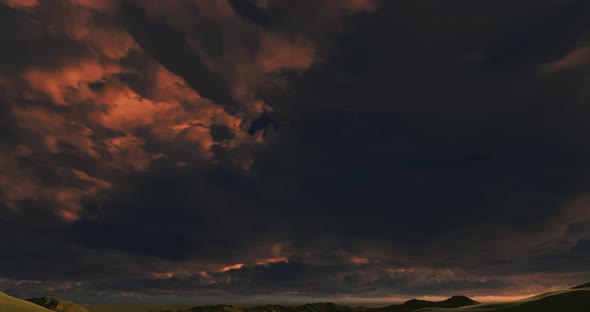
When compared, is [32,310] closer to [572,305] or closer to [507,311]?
[507,311]

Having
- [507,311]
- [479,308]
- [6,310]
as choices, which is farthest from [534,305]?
[6,310]

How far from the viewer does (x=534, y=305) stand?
144 feet

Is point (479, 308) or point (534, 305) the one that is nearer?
point (534, 305)

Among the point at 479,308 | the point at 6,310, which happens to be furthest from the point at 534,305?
the point at 6,310

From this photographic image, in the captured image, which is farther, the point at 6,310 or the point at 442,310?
the point at 6,310

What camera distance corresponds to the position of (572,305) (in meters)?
42.1

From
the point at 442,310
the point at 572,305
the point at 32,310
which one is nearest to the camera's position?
the point at 572,305

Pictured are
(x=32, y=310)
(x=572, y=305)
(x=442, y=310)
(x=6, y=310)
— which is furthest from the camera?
(x=32, y=310)

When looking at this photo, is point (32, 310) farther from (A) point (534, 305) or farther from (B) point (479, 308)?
(A) point (534, 305)

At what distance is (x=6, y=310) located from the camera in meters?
63.1

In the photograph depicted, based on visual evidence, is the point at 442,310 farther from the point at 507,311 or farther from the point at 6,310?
the point at 6,310

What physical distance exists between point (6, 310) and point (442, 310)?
216 ft

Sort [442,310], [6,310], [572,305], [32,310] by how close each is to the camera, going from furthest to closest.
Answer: [32,310], [6,310], [442,310], [572,305]

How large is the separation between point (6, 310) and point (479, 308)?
232 feet
